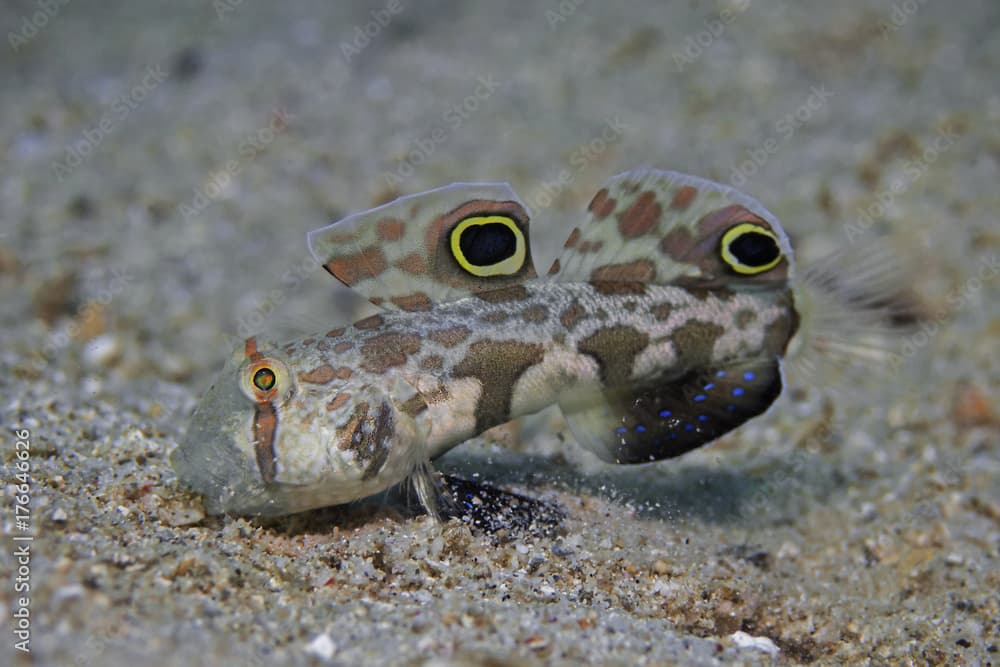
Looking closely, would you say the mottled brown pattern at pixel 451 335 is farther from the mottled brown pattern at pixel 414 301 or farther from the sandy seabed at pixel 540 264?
the sandy seabed at pixel 540 264

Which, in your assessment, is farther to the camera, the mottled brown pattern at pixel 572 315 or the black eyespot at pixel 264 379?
the mottled brown pattern at pixel 572 315

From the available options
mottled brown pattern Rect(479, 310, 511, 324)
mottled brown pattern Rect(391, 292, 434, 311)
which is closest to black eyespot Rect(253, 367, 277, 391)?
mottled brown pattern Rect(391, 292, 434, 311)

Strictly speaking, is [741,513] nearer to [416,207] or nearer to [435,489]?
[435,489]

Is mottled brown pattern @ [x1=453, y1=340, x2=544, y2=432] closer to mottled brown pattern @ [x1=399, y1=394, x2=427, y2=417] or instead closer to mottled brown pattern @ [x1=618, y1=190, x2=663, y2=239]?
mottled brown pattern @ [x1=399, y1=394, x2=427, y2=417]

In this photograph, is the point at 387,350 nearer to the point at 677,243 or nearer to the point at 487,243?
the point at 487,243

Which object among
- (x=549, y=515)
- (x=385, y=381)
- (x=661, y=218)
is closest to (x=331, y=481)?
(x=385, y=381)

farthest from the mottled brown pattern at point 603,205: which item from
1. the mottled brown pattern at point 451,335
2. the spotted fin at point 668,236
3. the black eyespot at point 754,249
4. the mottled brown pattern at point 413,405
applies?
the mottled brown pattern at point 413,405
